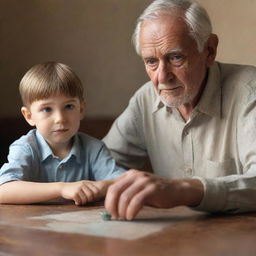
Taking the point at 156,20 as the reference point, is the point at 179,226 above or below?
below

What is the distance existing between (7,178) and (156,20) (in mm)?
760

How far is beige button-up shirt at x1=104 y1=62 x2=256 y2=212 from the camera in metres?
1.98

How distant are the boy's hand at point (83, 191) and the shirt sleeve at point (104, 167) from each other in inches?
7.9

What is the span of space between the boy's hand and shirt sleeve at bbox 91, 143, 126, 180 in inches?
7.9

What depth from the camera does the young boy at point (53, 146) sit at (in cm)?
181

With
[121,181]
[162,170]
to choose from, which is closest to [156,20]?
[162,170]

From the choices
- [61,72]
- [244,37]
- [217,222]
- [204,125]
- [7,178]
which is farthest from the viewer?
[244,37]

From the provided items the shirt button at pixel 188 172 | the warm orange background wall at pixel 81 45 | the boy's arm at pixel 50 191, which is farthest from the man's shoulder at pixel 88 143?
the warm orange background wall at pixel 81 45

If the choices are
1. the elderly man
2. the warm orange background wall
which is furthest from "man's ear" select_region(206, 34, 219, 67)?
the warm orange background wall

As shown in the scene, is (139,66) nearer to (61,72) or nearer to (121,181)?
(61,72)

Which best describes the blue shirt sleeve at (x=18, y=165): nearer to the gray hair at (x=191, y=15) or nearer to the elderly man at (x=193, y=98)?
the elderly man at (x=193, y=98)

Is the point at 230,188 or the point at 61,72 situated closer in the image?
the point at 230,188

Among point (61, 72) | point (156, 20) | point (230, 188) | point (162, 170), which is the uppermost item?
point (156, 20)

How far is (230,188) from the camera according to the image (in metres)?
1.54
